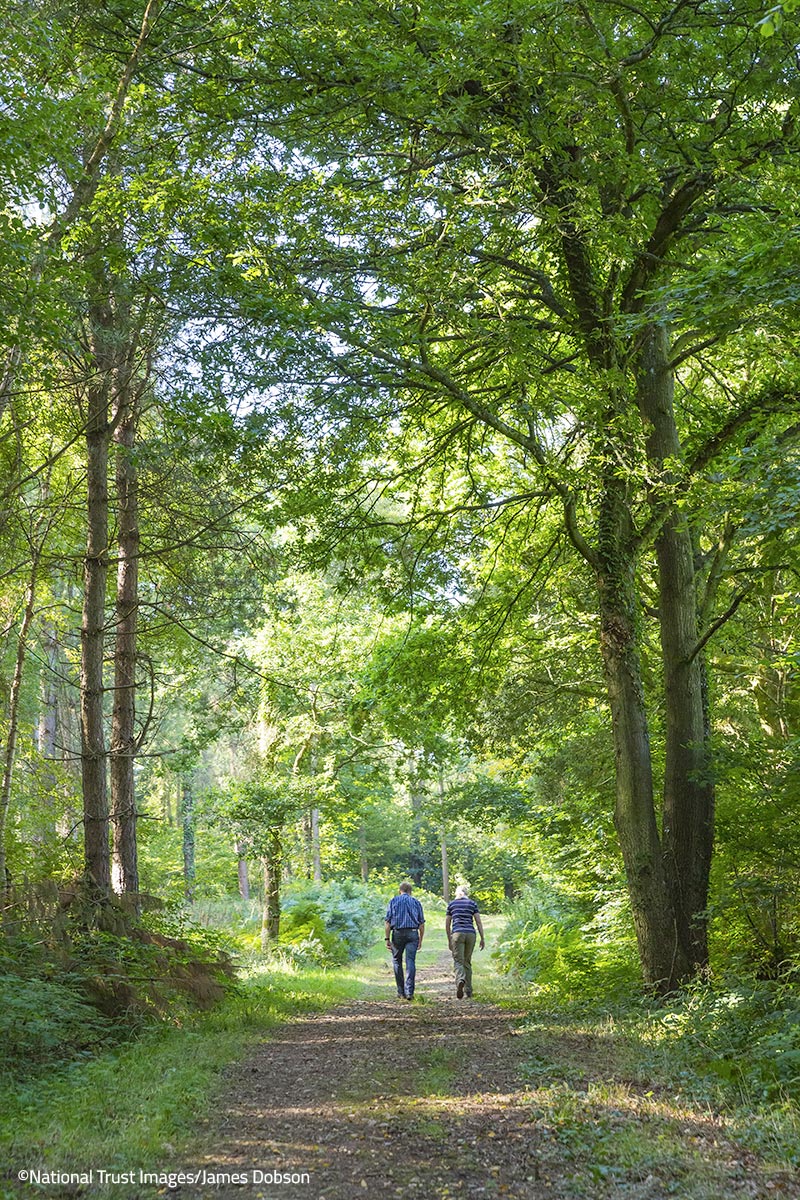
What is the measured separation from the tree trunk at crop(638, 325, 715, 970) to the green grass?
501cm

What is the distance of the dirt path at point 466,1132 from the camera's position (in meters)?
4.66

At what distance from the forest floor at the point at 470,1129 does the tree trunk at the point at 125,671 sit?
3.69m

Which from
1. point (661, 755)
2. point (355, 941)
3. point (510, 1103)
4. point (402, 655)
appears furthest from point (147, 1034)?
point (355, 941)

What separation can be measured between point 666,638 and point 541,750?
16.3 feet

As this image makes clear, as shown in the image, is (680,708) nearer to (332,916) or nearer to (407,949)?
(407,949)

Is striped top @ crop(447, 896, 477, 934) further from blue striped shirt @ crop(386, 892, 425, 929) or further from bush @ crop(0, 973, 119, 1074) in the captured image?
bush @ crop(0, 973, 119, 1074)

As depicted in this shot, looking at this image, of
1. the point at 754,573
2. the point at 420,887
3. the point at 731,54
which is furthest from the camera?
the point at 420,887

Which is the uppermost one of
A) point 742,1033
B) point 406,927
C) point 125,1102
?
point 125,1102

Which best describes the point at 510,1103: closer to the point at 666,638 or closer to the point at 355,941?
the point at 666,638

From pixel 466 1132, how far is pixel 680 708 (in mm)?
5695

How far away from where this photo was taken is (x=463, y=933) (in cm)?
1343

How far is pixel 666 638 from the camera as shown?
10289 mm

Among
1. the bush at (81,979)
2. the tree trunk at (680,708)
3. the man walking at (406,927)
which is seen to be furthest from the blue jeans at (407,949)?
the tree trunk at (680,708)

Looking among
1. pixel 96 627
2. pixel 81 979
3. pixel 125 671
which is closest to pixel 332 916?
pixel 125 671
